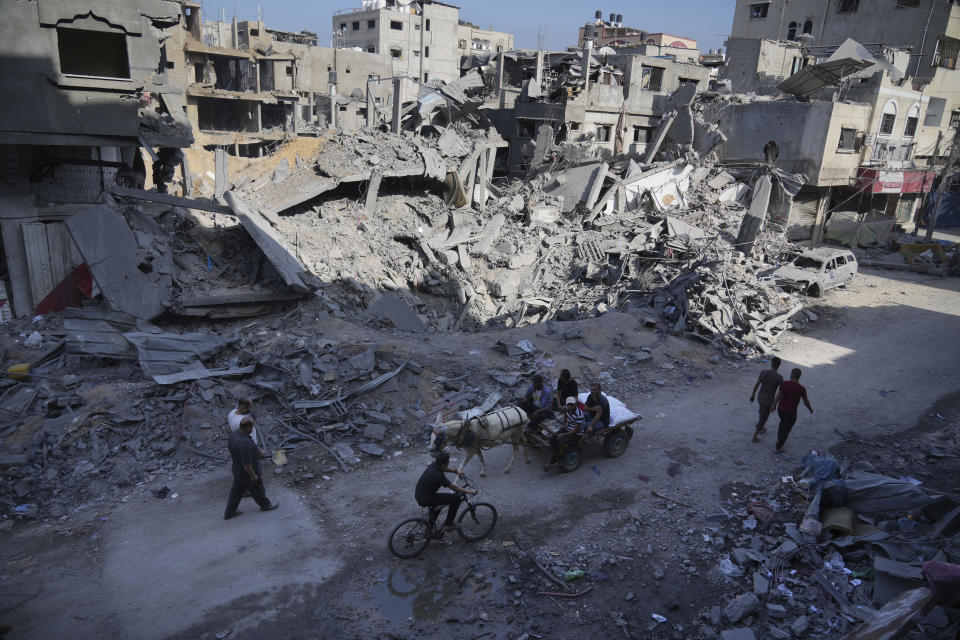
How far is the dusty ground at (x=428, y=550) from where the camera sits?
573 cm

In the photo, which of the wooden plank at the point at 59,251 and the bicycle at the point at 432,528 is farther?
the wooden plank at the point at 59,251

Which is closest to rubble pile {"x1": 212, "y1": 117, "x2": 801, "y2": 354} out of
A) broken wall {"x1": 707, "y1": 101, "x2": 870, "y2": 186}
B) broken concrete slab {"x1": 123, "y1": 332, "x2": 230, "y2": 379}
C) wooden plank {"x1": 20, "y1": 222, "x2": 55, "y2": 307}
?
broken wall {"x1": 707, "y1": 101, "x2": 870, "y2": 186}

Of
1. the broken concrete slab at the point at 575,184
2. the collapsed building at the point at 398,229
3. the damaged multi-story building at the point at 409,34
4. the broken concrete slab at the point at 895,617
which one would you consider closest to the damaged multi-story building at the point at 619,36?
the damaged multi-story building at the point at 409,34

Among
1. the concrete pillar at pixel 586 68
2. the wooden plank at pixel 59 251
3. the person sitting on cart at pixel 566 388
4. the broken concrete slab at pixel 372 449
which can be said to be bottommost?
the broken concrete slab at pixel 372 449

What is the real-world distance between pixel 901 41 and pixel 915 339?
3003 cm

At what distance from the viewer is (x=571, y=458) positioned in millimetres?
8406

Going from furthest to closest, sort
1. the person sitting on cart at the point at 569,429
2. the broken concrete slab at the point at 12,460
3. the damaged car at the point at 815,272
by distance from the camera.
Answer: the damaged car at the point at 815,272 < the person sitting on cart at the point at 569,429 < the broken concrete slab at the point at 12,460

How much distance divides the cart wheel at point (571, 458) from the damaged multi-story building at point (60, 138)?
383 inches

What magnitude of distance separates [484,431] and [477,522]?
126 cm

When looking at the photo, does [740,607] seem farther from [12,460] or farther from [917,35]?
[917,35]

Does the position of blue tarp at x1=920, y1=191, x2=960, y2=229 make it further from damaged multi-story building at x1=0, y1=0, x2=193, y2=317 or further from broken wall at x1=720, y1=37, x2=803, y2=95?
damaged multi-story building at x1=0, y1=0, x2=193, y2=317

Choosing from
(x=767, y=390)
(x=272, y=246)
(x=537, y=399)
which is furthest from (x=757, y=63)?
(x=537, y=399)

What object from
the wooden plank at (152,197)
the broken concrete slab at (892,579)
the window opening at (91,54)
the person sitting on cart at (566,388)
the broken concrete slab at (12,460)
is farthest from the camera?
the window opening at (91,54)

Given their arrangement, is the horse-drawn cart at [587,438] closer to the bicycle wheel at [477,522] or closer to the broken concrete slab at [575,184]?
the bicycle wheel at [477,522]
